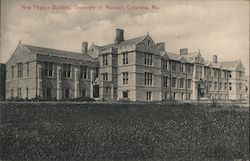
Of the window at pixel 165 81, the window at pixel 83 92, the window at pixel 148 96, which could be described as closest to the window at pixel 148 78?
the window at pixel 148 96

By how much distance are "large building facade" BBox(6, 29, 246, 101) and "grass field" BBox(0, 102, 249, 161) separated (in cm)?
596

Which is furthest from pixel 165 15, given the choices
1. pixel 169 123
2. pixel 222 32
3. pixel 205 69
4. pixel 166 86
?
pixel 205 69

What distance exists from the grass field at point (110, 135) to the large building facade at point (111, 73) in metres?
5.96

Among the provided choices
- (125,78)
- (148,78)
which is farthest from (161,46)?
(125,78)

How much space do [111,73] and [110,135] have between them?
45.3ft

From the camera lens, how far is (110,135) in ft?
40.8

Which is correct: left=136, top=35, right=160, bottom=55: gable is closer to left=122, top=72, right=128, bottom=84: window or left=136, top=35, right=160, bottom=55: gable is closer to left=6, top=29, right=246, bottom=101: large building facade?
left=6, top=29, right=246, bottom=101: large building facade

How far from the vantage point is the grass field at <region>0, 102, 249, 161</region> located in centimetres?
1081

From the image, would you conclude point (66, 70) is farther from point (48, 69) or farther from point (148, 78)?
point (148, 78)

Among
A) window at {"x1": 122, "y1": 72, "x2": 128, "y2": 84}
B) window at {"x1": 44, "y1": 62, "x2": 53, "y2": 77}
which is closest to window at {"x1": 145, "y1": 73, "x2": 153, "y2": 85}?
window at {"x1": 122, "y1": 72, "x2": 128, "y2": 84}

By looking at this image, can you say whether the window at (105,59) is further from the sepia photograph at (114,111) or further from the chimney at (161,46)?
the sepia photograph at (114,111)

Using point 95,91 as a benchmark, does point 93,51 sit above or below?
above

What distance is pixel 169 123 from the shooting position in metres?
14.3

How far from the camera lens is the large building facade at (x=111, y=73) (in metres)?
21.0
